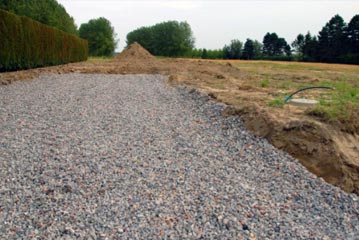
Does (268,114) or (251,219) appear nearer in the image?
(251,219)

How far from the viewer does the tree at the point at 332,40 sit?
4569 centimetres

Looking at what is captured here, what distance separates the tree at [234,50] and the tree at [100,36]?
21511mm

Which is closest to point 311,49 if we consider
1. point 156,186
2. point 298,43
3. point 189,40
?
point 298,43

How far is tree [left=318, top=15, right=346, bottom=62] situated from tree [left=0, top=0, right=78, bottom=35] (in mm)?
37122

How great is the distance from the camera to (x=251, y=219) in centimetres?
265

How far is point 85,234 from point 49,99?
569cm

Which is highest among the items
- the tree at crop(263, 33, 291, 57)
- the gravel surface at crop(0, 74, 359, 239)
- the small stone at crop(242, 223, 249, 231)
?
the tree at crop(263, 33, 291, 57)

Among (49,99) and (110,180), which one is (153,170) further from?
(49,99)

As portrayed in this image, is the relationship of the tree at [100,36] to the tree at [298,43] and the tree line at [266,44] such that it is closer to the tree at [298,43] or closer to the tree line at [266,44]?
the tree line at [266,44]

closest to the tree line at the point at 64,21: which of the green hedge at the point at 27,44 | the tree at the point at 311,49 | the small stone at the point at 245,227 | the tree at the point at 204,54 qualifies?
the green hedge at the point at 27,44

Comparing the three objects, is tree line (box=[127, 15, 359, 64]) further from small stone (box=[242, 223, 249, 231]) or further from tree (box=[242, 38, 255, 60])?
small stone (box=[242, 223, 249, 231])

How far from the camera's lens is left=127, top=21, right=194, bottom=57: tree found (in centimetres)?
6147

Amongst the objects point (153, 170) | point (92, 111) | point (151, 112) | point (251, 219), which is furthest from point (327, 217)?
point (92, 111)

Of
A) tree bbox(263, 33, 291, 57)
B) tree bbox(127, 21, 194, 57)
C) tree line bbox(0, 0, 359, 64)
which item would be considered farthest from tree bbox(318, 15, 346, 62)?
tree bbox(127, 21, 194, 57)
